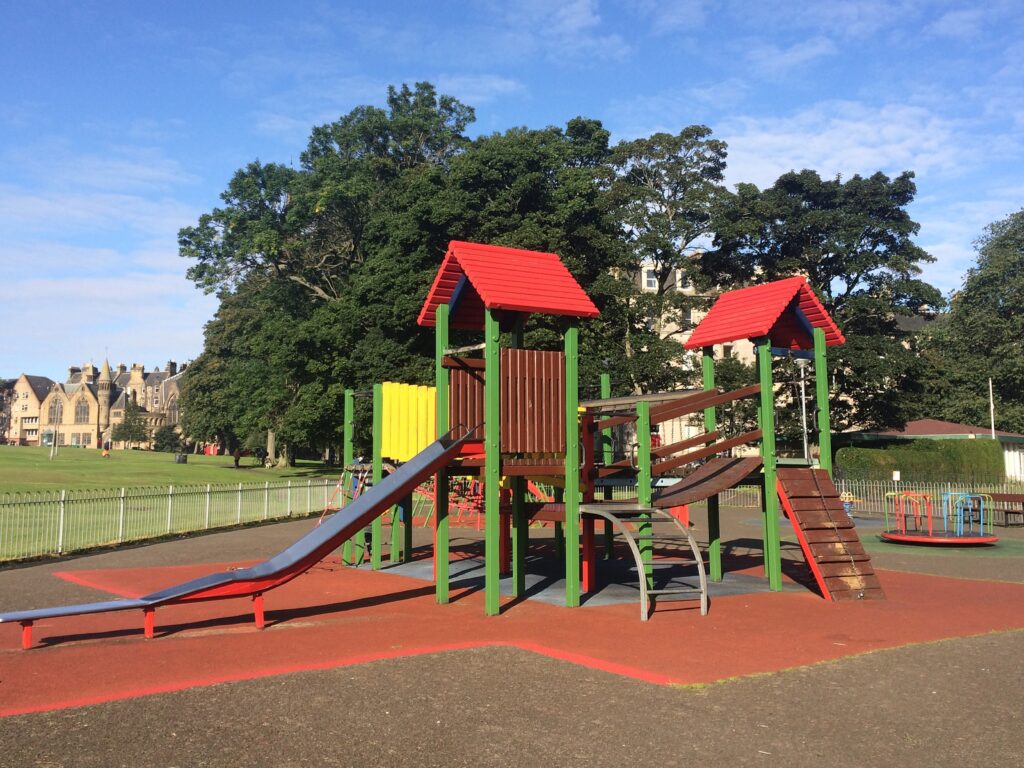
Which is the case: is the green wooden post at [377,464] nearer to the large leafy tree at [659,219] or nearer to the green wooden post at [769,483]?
the green wooden post at [769,483]

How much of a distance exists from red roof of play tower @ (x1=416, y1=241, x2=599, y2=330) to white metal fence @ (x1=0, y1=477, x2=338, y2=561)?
1089 cm

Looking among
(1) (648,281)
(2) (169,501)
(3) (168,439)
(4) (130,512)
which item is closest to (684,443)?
(4) (130,512)

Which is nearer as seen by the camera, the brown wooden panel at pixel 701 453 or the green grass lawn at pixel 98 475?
the brown wooden panel at pixel 701 453

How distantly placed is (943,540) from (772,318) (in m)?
10.2

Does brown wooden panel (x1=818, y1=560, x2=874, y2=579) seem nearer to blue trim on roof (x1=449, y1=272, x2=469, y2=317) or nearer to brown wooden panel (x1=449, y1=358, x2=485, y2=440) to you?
brown wooden panel (x1=449, y1=358, x2=485, y2=440)

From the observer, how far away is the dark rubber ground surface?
5836mm

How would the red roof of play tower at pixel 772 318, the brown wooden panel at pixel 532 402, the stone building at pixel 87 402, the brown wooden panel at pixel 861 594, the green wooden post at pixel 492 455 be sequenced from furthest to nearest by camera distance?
the stone building at pixel 87 402 → the red roof of play tower at pixel 772 318 → the brown wooden panel at pixel 861 594 → the brown wooden panel at pixel 532 402 → the green wooden post at pixel 492 455

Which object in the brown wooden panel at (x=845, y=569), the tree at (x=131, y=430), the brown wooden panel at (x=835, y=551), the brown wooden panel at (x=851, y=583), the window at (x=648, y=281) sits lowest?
the brown wooden panel at (x=851, y=583)

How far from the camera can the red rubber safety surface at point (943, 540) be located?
20922 millimetres

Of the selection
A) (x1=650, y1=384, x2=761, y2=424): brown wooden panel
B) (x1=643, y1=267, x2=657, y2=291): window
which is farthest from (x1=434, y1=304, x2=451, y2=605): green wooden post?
(x1=643, y1=267, x2=657, y2=291): window

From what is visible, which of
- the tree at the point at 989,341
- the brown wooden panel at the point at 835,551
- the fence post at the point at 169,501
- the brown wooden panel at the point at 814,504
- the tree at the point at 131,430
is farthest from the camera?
the tree at the point at 131,430

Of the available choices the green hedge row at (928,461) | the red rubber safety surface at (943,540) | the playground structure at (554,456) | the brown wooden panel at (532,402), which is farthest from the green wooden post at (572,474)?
the green hedge row at (928,461)

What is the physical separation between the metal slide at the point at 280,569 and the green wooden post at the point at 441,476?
915 mm

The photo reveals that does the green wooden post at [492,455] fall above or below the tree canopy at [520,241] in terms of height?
below
